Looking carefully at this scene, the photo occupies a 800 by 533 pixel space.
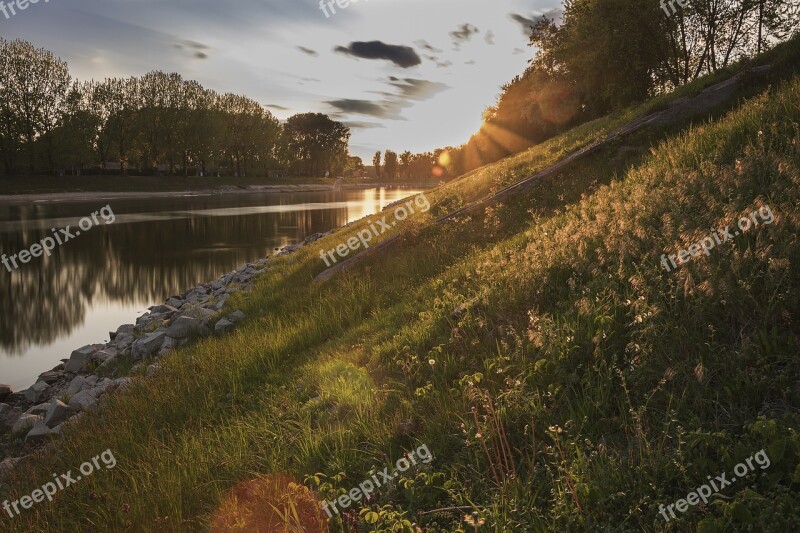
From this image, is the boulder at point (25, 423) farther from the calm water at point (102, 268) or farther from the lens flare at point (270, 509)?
the lens flare at point (270, 509)

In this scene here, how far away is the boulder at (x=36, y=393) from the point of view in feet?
36.2

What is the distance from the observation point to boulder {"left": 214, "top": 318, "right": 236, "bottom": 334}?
1180 centimetres

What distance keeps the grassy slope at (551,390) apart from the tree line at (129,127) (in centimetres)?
8432

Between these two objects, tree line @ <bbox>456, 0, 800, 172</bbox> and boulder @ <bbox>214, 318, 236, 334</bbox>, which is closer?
boulder @ <bbox>214, 318, 236, 334</bbox>

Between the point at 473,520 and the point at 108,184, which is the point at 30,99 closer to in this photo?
the point at 108,184

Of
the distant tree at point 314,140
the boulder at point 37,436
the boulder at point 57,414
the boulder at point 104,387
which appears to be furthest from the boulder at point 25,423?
the distant tree at point 314,140

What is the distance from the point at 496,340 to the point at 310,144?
15646cm

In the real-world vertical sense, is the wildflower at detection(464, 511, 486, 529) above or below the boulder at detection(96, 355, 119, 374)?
above

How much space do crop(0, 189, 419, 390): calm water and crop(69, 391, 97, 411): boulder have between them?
172 inches

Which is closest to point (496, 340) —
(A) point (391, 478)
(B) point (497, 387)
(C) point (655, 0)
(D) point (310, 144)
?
(B) point (497, 387)

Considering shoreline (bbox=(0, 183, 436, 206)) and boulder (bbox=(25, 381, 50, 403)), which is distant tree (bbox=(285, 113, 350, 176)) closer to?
shoreline (bbox=(0, 183, 436, 206))

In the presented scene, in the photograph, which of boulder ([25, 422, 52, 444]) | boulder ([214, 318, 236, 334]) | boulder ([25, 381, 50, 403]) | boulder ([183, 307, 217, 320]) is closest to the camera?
boulder ([25, 422, 52, 444])

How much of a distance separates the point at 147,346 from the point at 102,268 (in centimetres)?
1803

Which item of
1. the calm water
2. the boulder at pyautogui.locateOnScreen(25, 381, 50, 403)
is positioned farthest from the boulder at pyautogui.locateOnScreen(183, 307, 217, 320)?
the calm water
